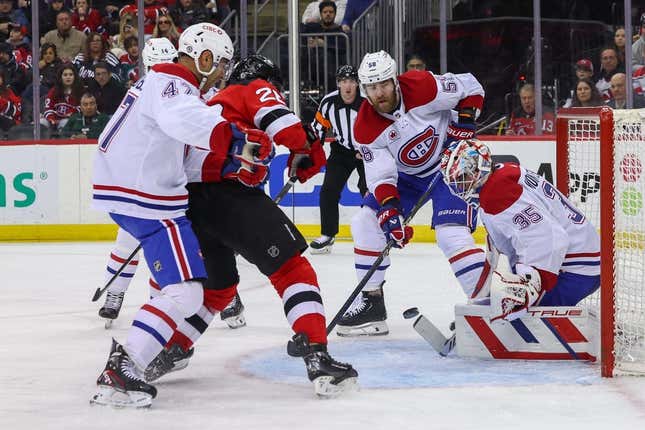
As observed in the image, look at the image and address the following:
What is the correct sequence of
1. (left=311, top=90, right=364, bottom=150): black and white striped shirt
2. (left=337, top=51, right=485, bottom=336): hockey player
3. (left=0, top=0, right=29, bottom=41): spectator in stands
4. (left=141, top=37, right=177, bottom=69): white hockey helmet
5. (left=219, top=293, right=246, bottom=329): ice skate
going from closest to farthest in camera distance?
(left=337, top=51, right=485, bottom=336): hockey player
(left=219, top=293, right=246, bottom=329): ice skate
(left=141, top=37, right=177, bottom=69): white hockey helmet
(left=311, top=90, right=364, bottom=150): black and white striped shirt
(left=0, top=0, right=29, bottom=41): spectator in stands

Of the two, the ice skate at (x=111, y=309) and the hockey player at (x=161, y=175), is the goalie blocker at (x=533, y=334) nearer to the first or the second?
the hockey player at (x=161, y=175)

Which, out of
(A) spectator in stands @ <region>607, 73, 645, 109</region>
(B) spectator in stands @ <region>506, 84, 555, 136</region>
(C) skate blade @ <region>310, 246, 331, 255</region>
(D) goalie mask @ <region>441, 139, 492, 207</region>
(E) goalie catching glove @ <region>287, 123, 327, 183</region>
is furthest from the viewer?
(B) spectator in stands @ <region>506, 84, 555, 136</region>

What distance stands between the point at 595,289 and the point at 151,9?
16.9ft

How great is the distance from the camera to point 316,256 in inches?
271

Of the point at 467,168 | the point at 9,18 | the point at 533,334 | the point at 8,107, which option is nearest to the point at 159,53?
the point at 467,168

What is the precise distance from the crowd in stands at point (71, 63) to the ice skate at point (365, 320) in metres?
4.10

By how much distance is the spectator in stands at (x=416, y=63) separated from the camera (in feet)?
25.1

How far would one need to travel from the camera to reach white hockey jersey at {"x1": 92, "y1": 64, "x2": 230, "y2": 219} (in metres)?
2.92

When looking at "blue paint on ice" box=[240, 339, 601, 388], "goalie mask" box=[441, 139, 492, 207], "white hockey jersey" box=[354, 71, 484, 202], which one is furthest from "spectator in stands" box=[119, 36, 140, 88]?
"goalie mask" box=[441, 139, 492, 207]

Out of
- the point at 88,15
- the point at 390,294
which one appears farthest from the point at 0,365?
the point at 88,15

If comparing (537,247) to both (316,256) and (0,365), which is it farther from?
(316,256)

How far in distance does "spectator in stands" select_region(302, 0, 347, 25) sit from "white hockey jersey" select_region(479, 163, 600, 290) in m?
4.89

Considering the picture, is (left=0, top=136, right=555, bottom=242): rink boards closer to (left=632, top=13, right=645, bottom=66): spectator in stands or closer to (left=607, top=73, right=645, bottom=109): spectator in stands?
(left=607, top=73, right=645, bottom=109): spectator in stands

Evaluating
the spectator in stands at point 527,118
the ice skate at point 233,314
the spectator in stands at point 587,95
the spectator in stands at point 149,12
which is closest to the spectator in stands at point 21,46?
the spectator in stands at point 149,12
